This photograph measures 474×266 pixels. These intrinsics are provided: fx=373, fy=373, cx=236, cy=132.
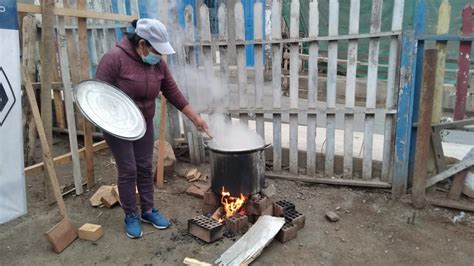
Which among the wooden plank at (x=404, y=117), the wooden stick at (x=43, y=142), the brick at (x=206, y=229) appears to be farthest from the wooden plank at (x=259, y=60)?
the wooden stick at (x=43, y=142)

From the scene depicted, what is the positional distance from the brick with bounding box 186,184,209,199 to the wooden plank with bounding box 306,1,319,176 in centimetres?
139

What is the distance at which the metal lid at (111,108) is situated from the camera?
306cm

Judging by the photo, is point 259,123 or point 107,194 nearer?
point 107,194

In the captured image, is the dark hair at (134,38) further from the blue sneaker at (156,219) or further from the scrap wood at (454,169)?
the scrap wood at (454,169)

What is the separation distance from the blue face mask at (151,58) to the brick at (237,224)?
1680 mm

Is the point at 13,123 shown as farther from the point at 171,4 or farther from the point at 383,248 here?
the point at 383,248

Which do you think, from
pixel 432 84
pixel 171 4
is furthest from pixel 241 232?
pixel 171 4

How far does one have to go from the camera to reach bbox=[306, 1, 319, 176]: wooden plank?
431 centimetres

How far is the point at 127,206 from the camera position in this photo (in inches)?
142

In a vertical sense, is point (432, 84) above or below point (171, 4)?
below

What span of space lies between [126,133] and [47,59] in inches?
58.8

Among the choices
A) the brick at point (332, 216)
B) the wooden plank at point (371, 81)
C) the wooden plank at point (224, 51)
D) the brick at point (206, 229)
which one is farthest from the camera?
the wooden plank at point (224, 51)

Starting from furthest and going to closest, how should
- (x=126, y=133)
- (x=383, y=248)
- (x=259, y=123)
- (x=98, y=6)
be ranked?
(x=98, y=6) < (x=259, y=123) < (x=383, y=248) < (x=126, y=133)

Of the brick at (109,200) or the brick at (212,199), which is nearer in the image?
the brick at (212,199)
